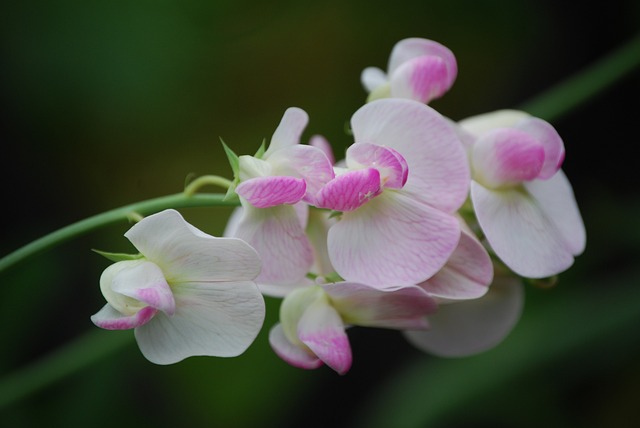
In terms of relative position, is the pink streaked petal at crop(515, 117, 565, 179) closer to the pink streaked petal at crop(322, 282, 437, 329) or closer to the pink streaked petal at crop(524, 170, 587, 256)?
the pink streaked petal at crop(524, 170, 587, 256)

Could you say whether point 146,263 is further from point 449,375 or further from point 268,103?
point 268,103

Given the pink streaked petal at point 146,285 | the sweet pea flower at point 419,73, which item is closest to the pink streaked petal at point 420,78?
the sweet pea flower at point 419,73

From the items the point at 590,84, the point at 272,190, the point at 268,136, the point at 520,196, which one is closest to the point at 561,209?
the point at 520,196

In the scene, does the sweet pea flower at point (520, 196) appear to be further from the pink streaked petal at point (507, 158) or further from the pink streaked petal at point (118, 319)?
the pink streaked petal at point (118, 319)

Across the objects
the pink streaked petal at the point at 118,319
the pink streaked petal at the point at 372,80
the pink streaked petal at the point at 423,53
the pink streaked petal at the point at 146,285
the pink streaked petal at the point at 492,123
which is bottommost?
the pink streaked petal at the point at 492,123

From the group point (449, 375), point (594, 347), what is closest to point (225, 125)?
point (449, 375)
